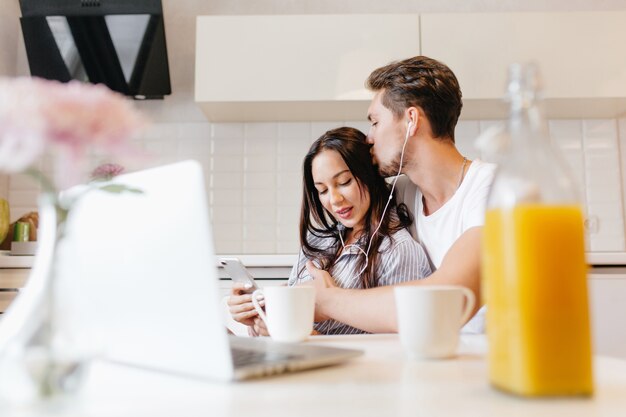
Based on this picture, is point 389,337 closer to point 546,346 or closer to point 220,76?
point 546,346

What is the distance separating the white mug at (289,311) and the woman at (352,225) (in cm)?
57

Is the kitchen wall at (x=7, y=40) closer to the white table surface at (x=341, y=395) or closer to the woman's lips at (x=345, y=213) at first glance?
the woman's lips at (x=345, y=213)

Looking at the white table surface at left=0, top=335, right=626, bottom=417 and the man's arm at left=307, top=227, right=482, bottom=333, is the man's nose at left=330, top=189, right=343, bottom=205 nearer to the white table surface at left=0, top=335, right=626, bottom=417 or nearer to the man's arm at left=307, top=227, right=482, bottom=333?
the man's arm at left=307, top=227, right=482, bottom=333

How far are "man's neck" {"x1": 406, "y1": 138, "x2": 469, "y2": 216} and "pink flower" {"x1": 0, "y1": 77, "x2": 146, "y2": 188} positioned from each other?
4.17 feet

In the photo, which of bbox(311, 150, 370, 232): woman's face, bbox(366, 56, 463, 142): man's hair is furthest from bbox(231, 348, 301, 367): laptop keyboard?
bbox(366, 56, 463, 142): man's hair

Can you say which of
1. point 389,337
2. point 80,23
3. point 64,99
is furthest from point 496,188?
point 80,23

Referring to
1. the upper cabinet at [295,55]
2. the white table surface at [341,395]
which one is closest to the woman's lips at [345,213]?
the upper cabinet at [295,55]

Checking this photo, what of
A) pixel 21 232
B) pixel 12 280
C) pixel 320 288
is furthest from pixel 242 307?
pixel 21 232

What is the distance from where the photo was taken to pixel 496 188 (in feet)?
1.81

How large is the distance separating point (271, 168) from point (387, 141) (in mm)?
1236

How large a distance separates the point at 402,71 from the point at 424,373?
1274 mm

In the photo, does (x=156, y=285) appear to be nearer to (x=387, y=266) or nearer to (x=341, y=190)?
(x=387, y=266)

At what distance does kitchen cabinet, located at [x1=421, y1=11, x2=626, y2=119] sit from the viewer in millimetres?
2449

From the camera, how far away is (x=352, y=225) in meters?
1.74
